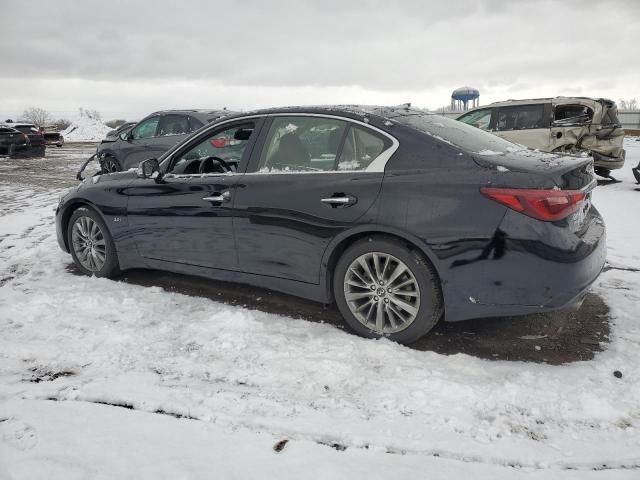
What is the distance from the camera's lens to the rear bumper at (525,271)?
2.94 metres

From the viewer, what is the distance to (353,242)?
3.49 metres

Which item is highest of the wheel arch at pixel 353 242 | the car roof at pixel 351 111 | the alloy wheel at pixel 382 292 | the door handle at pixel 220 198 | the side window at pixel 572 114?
the side window at pixel 572 114

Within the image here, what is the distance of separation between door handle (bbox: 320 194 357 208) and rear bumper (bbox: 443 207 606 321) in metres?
0.79

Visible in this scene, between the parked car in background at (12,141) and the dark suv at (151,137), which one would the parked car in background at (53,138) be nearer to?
the parked car in background at (12,141)

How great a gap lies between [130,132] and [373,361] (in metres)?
9.46

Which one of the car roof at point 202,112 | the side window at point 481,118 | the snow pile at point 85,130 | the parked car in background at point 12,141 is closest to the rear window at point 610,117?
the side window at point 481,118

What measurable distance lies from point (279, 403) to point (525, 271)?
1588 mm

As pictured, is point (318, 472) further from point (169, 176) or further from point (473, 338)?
point (169, 176)

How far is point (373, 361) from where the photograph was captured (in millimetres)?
3150

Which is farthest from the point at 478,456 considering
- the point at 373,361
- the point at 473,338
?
the point at 473,338

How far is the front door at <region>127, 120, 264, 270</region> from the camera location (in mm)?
4051

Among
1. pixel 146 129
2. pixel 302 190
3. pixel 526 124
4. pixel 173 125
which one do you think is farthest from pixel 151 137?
pixel 526 124

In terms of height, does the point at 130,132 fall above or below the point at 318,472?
above

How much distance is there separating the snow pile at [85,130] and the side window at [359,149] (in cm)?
4390
